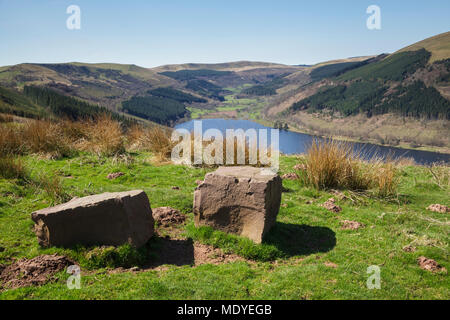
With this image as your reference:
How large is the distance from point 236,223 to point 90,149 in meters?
10.0

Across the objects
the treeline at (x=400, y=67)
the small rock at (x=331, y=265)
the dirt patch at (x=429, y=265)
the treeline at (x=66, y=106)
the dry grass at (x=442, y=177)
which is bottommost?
the small rock at (x=331, y=265)

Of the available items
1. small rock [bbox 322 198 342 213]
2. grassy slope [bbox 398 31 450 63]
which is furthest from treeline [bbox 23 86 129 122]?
grassy slope [bbox 398 31 450 63]

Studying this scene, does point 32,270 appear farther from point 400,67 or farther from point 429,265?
point 400,67

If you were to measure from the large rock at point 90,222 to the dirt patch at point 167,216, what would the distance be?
157 centimetres

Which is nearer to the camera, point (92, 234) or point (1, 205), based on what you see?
point (92, 234)

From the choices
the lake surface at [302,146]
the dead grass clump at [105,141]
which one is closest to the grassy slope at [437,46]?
the lake surface at [302,146]

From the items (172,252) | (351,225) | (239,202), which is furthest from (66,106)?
(351,225)

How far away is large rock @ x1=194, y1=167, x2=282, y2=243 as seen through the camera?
584 centimetres

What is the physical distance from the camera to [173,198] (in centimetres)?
834

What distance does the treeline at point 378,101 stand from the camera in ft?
408

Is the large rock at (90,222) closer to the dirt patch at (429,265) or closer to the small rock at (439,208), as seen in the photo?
the dirt patch at (429,265)

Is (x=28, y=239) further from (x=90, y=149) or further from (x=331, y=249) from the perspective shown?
(x=90, y=149)
